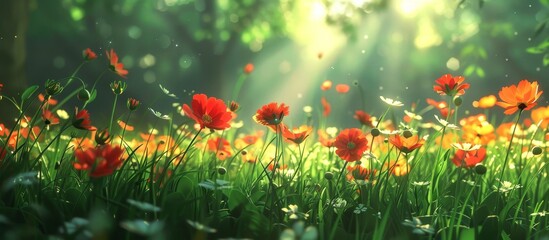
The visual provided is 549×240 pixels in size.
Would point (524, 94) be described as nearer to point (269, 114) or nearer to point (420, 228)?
point (420, 228)

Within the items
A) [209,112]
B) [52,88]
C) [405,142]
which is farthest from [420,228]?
[52,88]

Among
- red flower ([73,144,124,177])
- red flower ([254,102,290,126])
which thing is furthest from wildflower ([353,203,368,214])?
red flower ([73,144,124,177])

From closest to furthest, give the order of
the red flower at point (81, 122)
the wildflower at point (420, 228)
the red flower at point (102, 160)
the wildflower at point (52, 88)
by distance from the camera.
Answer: the red flower at point (102, 160)
the wildflower at point (420, 228)
the red flower at point (81, 122)
the wildflower at point (52, 88)

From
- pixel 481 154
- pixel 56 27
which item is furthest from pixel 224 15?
pixel 481 154

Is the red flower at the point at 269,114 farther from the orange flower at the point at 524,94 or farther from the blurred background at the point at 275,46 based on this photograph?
the blurred background at the point at 275,46

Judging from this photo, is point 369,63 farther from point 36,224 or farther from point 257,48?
point 36,224

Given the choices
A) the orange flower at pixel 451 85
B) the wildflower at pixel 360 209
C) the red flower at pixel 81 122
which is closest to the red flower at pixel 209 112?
the red flower at pixel 81 122

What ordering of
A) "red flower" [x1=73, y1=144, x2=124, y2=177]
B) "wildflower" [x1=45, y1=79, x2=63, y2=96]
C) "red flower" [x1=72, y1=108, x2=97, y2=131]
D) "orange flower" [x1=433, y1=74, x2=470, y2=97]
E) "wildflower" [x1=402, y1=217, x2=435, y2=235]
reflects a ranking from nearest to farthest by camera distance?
"red flower" [x1=73, y1=144, x2=124, y2=177] < "wildflower" [x1=402, y1=217, x2=435, y2=235] < "red flower" [x1=72, y1=108, x2=97, y2=131] < "wildflower" [x1=45, y1=79, x2=63, y2=96] < "orange flower" [x1=433, y1=74, x2=470, y2=97]

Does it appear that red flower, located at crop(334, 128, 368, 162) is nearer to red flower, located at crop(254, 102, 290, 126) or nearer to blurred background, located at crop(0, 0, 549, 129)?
red flower, located at crop(254, 102, 290, 126)
